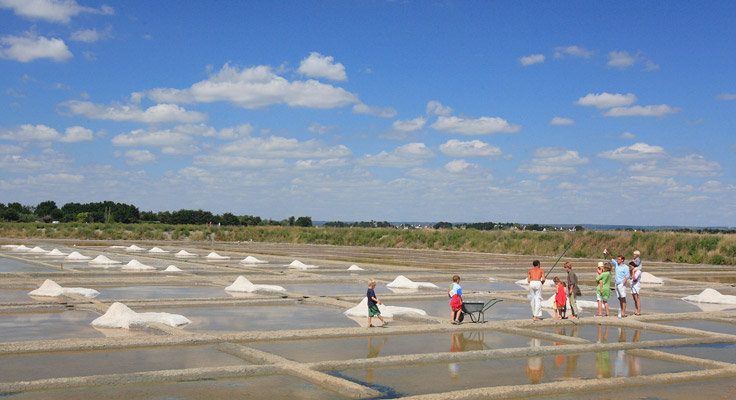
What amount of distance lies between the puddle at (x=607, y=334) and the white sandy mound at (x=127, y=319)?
8274 mm

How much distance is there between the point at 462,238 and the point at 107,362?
5994 centimetres

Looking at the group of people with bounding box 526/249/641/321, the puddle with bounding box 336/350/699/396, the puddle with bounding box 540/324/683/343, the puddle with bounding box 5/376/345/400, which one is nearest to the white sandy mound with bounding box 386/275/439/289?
the group of people with bounding box 526/249/641/321

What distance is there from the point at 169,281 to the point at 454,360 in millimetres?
17688

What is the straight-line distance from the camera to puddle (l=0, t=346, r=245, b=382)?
1130cm

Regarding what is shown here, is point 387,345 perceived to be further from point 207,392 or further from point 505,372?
point 207,392

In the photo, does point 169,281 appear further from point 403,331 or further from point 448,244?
point 448,244

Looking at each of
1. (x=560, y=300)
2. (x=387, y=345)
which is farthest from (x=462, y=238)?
(x=387, y=345)

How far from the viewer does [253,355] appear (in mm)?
12828

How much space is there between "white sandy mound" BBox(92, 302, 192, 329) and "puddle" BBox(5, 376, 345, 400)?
5796 mm

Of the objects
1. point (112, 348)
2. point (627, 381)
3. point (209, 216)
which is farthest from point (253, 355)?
point (209, 216)

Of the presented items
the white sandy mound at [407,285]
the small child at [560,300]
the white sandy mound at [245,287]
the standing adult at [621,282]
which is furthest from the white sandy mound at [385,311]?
the white sandy mound at [407,285]

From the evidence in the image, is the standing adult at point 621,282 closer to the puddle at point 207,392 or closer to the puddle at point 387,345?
the puddle at point 387,345

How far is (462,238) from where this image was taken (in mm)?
70688

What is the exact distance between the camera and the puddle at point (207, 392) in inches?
388
